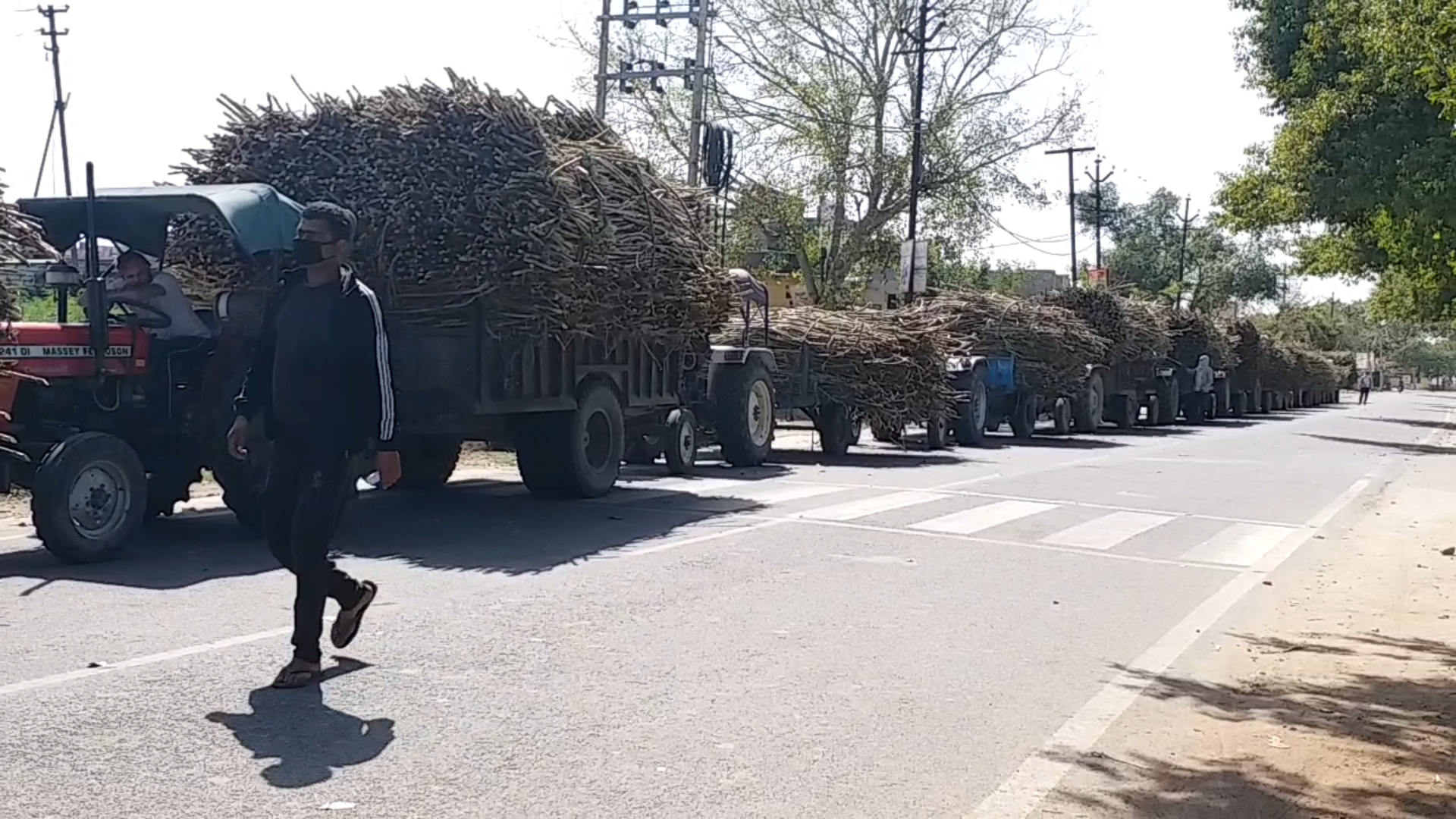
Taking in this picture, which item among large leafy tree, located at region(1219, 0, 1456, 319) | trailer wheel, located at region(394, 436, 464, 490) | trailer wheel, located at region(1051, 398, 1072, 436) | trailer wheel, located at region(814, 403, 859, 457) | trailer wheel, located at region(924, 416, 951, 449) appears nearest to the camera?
trailer wheel, located at region(394, 436, 464, 490)

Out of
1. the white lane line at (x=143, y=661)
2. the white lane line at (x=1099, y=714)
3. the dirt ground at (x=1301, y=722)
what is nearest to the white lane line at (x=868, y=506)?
the white lane line at (x=1099, y=714)

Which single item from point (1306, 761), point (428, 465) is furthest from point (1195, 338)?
point (1306, 761)

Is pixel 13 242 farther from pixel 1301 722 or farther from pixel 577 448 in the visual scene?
pixel 1301 722

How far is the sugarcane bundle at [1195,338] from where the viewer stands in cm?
4012

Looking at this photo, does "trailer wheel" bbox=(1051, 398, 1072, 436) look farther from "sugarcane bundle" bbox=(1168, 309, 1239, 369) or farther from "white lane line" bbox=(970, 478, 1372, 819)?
"white lane line" bbox=(970, 478, 1372, 819)

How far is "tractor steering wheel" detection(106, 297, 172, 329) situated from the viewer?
10.5 meters

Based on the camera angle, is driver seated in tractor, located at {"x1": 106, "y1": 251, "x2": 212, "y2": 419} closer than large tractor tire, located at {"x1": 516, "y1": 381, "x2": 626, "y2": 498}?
Yes

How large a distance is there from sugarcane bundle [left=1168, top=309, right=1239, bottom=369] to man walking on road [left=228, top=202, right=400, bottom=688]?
34.2m

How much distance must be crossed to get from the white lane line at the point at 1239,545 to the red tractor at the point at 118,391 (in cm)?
714

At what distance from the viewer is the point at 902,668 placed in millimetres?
7504

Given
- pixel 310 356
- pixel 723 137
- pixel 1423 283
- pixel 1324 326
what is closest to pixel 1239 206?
pixel 1423 283

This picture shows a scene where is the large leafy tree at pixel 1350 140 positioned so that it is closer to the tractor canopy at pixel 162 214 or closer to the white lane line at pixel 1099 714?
the white lane line at pixel 1099 714

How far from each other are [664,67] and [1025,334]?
43.9 feet

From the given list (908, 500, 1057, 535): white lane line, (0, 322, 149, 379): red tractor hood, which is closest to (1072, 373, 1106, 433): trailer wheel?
(908, 500, 1057, 535): white lane line
